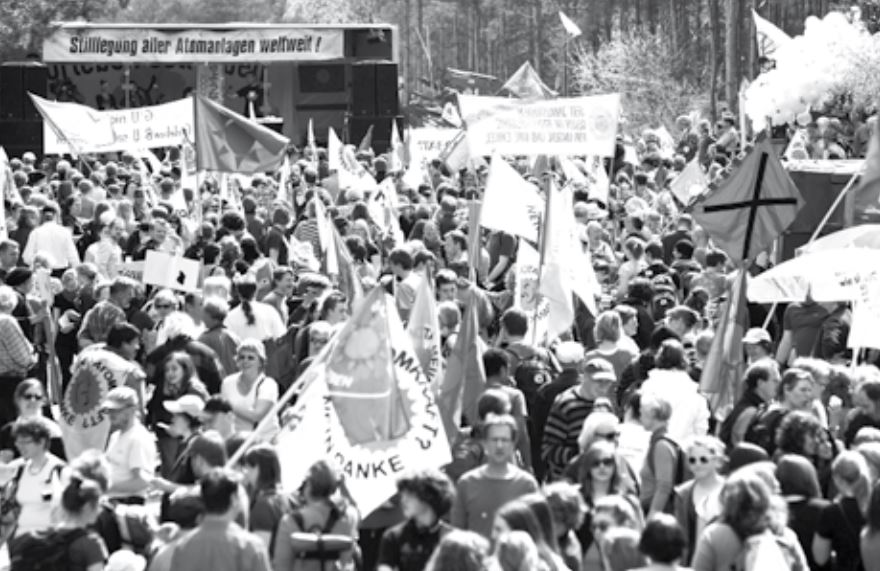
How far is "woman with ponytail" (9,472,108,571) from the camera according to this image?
9539mm

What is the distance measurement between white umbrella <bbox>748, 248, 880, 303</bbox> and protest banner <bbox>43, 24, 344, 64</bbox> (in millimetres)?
28996

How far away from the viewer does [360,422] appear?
35.7 feet

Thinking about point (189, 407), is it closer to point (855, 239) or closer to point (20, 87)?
point (855, 239)

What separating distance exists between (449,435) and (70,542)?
3043mm

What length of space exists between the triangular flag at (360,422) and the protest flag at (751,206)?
16.1 feet

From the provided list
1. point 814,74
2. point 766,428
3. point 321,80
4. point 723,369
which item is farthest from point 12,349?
point 321,80

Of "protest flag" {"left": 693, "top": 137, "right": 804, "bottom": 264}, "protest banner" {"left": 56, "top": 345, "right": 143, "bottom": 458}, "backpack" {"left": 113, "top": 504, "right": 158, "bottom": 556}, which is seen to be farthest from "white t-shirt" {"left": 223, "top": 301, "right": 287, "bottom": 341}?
"backpack" {"left": 113, "top": 504, "right": 158, "bottom": 556}

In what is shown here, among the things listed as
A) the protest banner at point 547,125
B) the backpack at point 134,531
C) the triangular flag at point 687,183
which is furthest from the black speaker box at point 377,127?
the backpack at point 134,531

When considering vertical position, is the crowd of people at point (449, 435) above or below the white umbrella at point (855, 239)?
below

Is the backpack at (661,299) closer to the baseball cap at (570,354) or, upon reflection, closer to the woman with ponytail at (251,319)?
the woman with ponytail at (251,319)

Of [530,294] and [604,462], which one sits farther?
[530,294]

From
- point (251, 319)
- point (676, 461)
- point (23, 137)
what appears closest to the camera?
point (676, 461)

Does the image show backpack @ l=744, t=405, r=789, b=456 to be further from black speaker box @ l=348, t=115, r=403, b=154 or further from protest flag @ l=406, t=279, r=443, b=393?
black speaker box @ l=348, t=115, r=403, b=154

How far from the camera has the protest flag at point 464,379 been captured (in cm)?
1255
